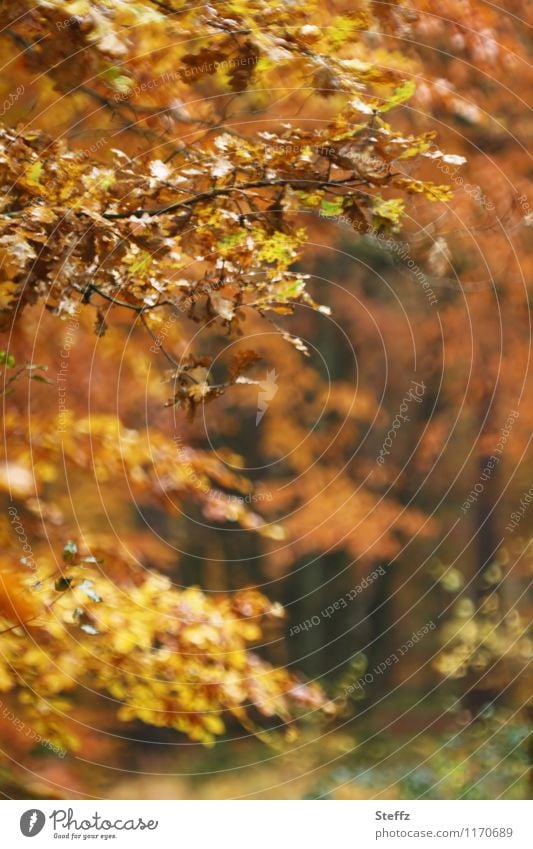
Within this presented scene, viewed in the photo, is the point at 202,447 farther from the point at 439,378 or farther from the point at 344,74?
the point at 344,74

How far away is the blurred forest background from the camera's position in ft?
5.65

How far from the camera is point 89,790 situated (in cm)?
176

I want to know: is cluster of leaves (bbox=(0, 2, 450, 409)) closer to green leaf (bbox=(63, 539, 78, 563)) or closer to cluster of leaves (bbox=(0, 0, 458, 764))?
cluster of leaves (bbox=(0, 0, 458, 764))

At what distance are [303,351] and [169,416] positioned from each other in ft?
1.09
